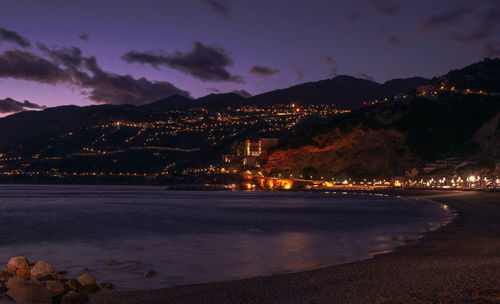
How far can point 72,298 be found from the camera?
8.95 m

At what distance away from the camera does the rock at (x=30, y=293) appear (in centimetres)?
898

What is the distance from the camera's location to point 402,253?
1470cm

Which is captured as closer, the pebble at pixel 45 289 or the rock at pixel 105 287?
the pebble at pixel 45 289

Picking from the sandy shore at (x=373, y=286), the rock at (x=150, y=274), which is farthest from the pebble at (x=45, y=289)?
the rock at (x=150, y=274)

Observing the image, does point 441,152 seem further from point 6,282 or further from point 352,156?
point 6,282

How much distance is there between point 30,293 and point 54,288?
1.79 feet

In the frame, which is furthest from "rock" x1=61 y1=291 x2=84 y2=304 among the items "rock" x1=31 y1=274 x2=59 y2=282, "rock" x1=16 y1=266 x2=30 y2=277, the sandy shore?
"rock" x1=16 y1=266 x2=30 y2=277

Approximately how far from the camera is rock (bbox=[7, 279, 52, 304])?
8.98 meters

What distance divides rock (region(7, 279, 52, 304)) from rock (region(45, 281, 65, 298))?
0.80 feet

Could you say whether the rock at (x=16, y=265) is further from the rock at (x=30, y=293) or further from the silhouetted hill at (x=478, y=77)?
the silhouetted hill at (x=478, y=77)

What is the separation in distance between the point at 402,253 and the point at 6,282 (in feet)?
37.6

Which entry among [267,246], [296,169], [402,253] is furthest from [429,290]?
[296,169]

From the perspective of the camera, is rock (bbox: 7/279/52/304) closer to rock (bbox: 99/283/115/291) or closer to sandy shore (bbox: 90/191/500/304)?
sandy shore (bbox: 90/191/500/304)

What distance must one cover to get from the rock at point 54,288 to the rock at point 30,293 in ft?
0.80
